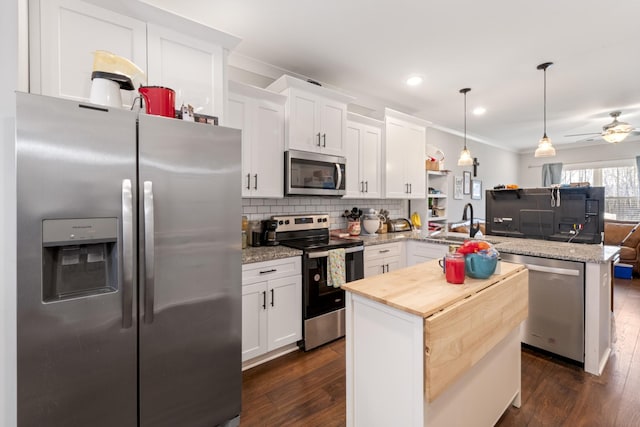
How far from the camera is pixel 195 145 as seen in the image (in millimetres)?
1586

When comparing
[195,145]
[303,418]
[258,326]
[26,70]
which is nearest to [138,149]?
[195,145]

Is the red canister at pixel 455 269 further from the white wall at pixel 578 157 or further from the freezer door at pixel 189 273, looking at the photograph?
the white wall at pixel 578 157

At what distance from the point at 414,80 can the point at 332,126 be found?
1.28 metres

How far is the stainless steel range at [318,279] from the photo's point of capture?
2.57 meters

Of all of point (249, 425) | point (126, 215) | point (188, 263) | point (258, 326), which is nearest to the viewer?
point (126, 215)

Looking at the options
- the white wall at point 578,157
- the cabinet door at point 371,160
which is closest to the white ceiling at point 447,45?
the cabinet door at point 371,160

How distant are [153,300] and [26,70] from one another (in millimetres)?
1331

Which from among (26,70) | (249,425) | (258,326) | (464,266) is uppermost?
(26,70)

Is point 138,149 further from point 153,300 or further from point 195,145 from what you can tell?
point 153,300

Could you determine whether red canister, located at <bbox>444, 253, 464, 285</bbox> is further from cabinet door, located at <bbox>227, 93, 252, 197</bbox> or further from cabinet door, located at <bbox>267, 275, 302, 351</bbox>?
cabinet door, located at <bbox>227, 93, 252, 197</bbox>

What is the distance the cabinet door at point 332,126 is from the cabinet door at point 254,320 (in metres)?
1.62

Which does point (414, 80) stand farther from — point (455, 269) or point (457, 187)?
point (457, 187)

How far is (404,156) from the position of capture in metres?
4.09

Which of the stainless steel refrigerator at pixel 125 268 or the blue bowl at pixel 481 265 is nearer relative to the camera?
the stainless steel refrigerator at pixel 125 268
